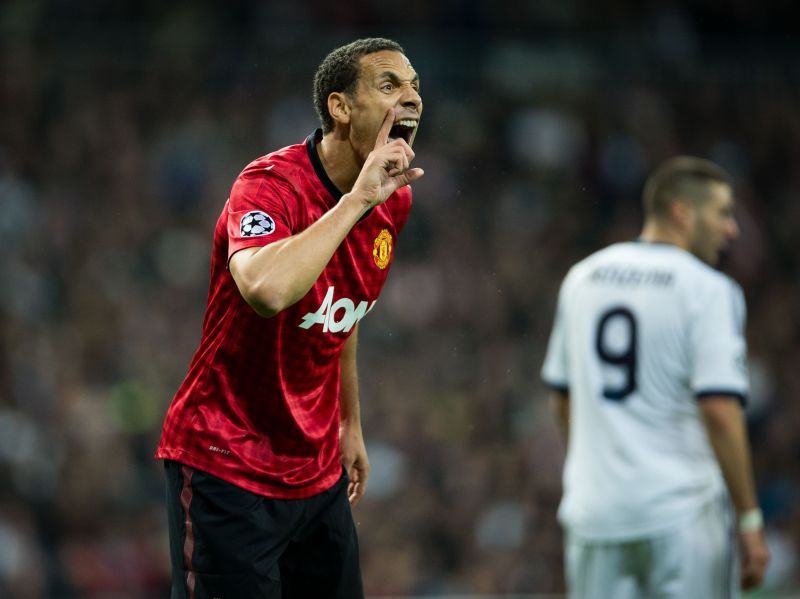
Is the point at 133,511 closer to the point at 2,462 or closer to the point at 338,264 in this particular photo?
the point at 2,462

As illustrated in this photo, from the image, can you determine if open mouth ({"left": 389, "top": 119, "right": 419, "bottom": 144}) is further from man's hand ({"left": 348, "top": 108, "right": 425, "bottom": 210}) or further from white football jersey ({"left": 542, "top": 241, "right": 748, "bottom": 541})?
white football jersey ({"left": 542, "top": 241, "right": 748, "bottom": 541})

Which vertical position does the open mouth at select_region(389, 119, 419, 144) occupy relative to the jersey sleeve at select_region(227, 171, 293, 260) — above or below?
above

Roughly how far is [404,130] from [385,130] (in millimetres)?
113

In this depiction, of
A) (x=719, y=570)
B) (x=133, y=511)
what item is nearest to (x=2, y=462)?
(x=133, y=511)

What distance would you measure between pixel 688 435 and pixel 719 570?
492 mm

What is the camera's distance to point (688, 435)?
473cm

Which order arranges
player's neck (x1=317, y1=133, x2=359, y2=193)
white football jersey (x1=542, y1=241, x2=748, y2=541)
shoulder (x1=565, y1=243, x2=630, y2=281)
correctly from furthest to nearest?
shoulder (x1=565, y1=243, x2=630, y2=281) → white football jersey (x1=542, y1=241, x2=748, y2=541) → player's neck (x1=317, y1=133, x2=359, y2=193)

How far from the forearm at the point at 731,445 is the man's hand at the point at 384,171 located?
1836 millimetres

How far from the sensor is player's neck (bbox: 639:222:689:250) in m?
4.94

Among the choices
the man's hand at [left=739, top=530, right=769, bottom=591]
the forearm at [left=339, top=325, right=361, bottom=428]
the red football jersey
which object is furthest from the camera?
the man's hand at [left=739, top=530, right=769, bottom=591]

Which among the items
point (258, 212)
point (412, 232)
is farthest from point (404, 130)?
point (412, 232)

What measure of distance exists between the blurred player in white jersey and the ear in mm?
1839

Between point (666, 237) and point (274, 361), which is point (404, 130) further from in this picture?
point (666, 237)

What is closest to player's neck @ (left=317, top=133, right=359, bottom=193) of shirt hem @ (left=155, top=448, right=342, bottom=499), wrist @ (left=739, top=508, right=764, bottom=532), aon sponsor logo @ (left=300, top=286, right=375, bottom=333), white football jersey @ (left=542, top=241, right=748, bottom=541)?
aon sponsor logo @ (left=300, top=286, right=375, bottom=333)
